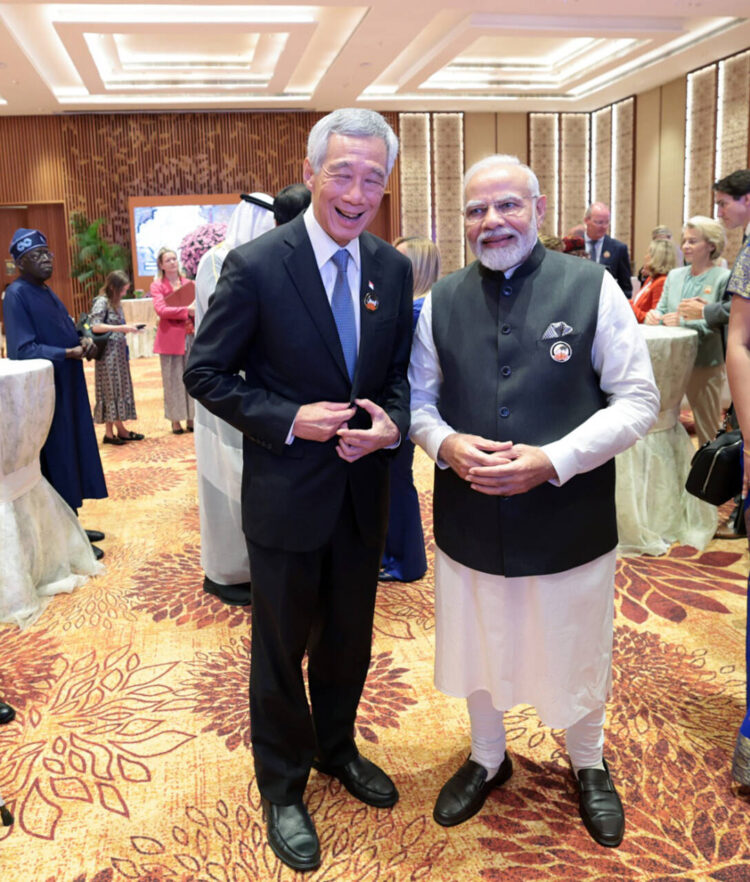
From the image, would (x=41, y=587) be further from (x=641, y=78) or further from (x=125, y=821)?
(x=641, y=78)

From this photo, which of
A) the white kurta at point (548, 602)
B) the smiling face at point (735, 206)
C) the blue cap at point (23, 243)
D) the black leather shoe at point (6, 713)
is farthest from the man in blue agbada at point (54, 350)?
the smiling face at point (735, 206)

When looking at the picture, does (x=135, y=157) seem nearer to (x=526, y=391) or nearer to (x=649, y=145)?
(x=649, y=145)

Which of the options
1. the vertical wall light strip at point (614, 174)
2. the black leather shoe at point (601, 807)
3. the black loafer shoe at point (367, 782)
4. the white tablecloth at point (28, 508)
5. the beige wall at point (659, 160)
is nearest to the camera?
the black leather shoe at point (601, 807)

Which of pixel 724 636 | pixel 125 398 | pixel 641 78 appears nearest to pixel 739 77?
pixel 641 78

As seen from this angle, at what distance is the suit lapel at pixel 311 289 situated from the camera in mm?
1770

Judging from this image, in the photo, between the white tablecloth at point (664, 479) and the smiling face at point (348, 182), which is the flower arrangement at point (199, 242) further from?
the white tablecloth at point (664, 479)

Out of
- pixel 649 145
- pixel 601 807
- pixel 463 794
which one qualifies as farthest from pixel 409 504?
pixel 649 145

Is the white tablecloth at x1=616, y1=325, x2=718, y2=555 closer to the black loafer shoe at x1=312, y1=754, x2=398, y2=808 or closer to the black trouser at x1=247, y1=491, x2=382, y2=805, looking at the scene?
the black loafer shoe at x1=312, y1=754, x2=398, y2=808

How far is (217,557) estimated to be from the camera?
356 cm

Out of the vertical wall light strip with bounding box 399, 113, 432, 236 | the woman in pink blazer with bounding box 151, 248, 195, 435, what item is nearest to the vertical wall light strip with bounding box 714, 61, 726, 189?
the vertical wall light strip with bounding box 399, 113, 432, 236

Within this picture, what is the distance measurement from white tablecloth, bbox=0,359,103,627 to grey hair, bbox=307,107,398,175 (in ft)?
6.96

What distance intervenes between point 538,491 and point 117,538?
326cm

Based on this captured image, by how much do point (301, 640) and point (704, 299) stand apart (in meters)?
3.76

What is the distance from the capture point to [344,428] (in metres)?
1.78
